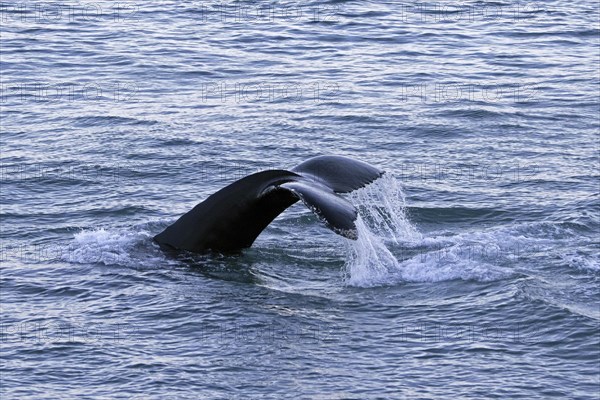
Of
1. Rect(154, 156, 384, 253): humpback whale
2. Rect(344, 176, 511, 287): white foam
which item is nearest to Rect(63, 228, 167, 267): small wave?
Rect(154, 156, 384, 253): humpback whale

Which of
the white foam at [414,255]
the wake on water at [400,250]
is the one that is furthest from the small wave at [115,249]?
the white foam at [414,255]

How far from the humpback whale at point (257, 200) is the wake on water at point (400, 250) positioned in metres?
0.24

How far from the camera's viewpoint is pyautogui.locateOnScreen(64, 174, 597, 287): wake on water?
1216 centimetres

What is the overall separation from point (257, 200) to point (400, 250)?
1886mm

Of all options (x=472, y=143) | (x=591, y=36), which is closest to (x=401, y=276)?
(x=472, y=143)

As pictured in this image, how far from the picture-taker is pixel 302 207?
1528 cm

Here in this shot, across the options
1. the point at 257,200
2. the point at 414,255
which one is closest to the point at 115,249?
the point at 257,200

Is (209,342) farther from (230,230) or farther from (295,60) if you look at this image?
(295,60)

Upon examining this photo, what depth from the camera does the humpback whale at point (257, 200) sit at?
1133cm

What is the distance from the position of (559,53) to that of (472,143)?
664 cm

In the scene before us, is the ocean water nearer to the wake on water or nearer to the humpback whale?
the wake on water

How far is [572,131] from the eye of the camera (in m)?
18.7

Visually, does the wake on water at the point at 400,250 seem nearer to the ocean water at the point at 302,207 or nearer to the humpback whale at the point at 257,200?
the ocean water at the point at 302,207

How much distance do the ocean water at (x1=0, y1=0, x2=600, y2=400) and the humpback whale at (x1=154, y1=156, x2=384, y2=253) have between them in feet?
0.75
